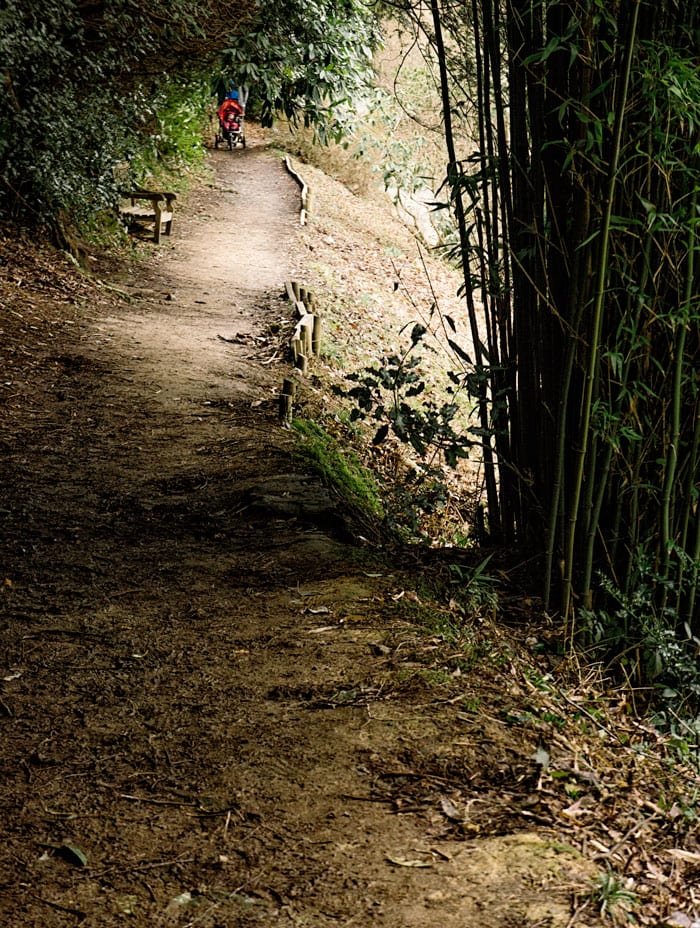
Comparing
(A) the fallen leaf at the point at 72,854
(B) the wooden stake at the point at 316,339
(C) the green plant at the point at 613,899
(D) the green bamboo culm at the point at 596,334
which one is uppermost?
(D) the green bamboo culm at the point at 596,334

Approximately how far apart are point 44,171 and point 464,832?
327 inches

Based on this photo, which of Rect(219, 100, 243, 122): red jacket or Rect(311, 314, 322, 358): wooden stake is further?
Rect(219, 100, 243, 122): red jacket

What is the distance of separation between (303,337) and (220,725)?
5.41 metres

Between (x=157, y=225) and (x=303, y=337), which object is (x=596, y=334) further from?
(x=157, y=225)

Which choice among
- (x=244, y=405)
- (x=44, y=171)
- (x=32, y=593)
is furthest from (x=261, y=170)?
(x=32, y=593)

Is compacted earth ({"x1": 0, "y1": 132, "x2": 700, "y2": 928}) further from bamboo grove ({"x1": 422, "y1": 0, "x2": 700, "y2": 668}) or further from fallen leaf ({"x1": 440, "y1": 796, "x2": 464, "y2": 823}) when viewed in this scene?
bamboo grove ({"x1": 422, "y1": 0, "x2": 700, "y2": 668})

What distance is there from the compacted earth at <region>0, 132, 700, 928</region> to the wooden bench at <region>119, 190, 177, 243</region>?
712 cm

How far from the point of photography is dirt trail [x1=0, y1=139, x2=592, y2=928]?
6.25ft

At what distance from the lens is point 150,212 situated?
11625 millimetres

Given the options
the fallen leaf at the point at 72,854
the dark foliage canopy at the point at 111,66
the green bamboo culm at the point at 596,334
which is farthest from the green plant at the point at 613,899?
the dark foliage canopy at the point at 111,66

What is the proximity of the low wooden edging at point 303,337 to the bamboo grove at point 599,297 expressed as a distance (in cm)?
259

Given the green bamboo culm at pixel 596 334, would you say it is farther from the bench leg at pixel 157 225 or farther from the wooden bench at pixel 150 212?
the bench leg at pixel 157 225

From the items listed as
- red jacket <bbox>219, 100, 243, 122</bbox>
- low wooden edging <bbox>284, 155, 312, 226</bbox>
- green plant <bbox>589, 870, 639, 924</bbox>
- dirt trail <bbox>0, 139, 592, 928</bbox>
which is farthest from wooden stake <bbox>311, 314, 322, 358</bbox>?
red jacket <bbox>219, 100, 243, 122</bbox>

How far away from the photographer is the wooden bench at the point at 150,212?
37.1 feet
